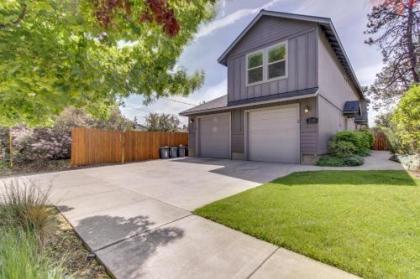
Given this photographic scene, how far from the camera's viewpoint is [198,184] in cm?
592

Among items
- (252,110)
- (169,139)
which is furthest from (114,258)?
(169,139)

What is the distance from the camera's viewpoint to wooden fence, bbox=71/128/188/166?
10516mm

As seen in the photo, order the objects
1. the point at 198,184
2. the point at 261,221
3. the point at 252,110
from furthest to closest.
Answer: the point at 252,110 → the point at 198,184 → the point at 261,221

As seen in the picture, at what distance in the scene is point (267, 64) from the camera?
1035 centimetres

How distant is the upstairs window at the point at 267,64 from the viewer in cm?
984

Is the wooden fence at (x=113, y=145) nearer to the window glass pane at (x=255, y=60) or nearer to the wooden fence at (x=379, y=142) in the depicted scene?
the window glass pane at (x=255, y=60)

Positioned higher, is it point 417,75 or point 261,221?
point 417,75

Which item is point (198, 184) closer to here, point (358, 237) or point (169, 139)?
point (358, 237)

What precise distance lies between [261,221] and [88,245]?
241 cm

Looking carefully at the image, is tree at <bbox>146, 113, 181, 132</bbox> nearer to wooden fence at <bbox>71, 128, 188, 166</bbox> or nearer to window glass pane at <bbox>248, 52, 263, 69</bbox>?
→ wooden fence at <bbox>71, 128, 188, 166</bbox>

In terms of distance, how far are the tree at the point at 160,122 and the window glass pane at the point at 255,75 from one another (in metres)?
9.95

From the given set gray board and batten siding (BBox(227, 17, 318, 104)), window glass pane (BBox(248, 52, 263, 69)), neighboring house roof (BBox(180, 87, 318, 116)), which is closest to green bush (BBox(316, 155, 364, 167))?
neighboring house roof (BBox(180, 87, 318, 116))

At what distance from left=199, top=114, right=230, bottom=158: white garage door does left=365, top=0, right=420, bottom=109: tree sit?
12726mm

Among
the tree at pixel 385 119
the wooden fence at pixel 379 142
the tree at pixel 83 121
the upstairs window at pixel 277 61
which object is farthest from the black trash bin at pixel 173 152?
the wooden fence at pixel 379 142
